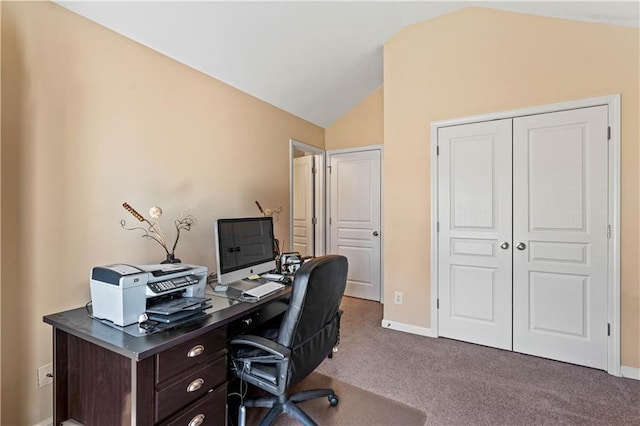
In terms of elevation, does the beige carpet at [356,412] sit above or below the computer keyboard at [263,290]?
below

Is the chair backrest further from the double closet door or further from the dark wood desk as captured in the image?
the double closet door

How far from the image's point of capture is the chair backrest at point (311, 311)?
1395 mm

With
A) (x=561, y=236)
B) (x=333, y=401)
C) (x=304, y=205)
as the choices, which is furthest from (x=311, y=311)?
(x=304, y=205)

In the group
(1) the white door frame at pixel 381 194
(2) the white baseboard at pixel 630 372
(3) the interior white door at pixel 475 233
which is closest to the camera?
(2) the white baseboard at pixel 630 372

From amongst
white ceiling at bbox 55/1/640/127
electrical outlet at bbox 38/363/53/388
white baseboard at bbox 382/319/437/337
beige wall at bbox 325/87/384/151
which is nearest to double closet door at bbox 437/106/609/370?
white baseboard at bbox 382/319/437/337

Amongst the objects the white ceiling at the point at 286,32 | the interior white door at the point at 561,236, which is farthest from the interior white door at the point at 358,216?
the interior white door at the point at 561,236

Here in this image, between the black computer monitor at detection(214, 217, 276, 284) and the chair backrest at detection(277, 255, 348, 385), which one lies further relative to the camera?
the black computer monitor at detection(214, 217, 276, 284)

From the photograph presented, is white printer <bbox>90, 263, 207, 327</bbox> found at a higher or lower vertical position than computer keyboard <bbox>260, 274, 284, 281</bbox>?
higher

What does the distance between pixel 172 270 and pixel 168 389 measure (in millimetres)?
556

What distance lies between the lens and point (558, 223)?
2.45 meters

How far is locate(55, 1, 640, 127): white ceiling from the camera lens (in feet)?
6.58

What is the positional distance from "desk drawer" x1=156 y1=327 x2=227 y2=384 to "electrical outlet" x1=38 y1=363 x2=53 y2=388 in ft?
3.09

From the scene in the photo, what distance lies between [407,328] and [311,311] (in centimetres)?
196

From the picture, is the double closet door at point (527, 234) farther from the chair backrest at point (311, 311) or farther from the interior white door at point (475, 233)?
the chair backrest at point (311, 311)
